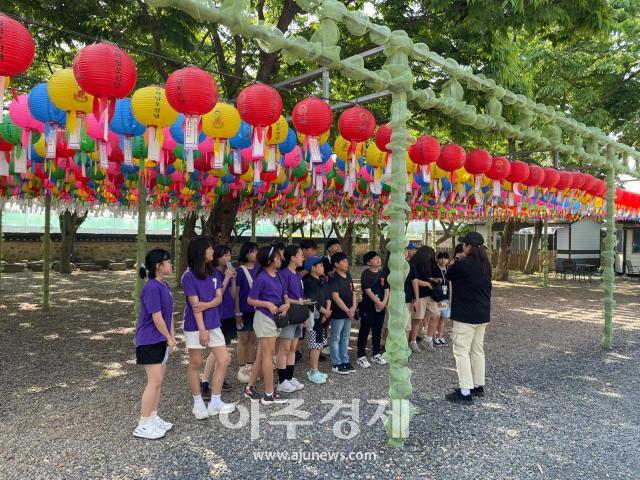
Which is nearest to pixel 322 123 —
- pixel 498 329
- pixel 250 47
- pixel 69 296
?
pixel 250 47

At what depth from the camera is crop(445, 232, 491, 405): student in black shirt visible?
4.93 m

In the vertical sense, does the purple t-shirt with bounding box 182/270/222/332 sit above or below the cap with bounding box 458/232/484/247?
below

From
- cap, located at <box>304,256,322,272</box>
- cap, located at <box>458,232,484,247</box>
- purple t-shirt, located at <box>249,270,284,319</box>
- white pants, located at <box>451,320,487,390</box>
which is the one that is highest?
cap, located at <box>458,232,484,247</box>

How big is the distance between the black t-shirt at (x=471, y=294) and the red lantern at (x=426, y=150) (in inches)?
51.9

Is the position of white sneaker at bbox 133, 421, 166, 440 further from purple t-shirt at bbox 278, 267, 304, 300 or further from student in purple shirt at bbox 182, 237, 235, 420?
purple t-shirt at bbox 278, 267, 304, 300

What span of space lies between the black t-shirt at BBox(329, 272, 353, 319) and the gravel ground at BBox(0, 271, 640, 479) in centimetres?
84

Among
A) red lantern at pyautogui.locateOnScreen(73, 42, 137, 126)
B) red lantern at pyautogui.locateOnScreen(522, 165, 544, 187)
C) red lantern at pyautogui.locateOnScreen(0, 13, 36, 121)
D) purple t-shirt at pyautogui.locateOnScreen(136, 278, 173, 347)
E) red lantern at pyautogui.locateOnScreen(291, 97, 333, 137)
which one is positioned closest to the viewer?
red lantern at pyautogui.locateOnScreen(0, 13, 36, 121)

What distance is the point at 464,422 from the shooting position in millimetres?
4395

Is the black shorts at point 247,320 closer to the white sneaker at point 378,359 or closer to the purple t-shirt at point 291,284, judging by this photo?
the purple t-shirt at point 291,284

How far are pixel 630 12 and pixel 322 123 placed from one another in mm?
12758

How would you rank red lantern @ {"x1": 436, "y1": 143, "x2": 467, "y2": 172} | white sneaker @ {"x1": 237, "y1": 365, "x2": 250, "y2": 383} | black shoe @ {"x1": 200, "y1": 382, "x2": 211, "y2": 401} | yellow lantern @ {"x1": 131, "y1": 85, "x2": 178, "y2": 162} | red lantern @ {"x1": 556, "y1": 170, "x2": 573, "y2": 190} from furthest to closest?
red lantern @ {"x1": 556, "y1": 170, "x2": 573, "y2": 190}
red lantern @ {"x1": 436, "y1": 143, "x2": 467, "y2": 172}
white sneaker @ {"x1": 237, "y1": 365, "x2": 250, "y2": 383}
black shoe @ {"x1": 200, "y1": 382, "x2": 211, "y2": 401}
yellow lantern @ {"x1": 131, "y1": 85, "x2": 178, "y2": 162}

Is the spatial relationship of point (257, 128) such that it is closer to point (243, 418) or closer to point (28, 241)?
point (243, 418)

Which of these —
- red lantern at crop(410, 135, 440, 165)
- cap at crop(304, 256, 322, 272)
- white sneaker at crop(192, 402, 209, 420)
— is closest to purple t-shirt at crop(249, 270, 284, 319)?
white sneaker at crop(192, 402, 209, 420)

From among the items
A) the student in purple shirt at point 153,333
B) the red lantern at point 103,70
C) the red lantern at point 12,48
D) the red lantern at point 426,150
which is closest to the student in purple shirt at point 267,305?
the student in purple shirt at point 153,333
